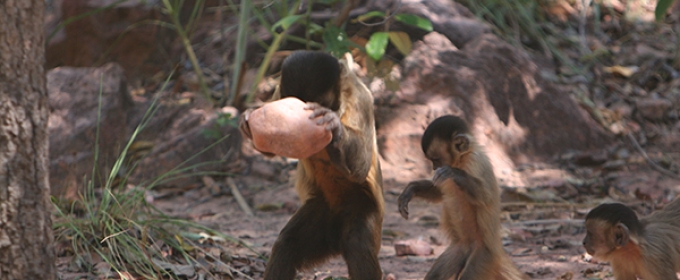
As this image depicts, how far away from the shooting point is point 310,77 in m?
3.76

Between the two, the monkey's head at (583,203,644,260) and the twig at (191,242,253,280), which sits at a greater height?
the monkey's head at (583,203,644,260)

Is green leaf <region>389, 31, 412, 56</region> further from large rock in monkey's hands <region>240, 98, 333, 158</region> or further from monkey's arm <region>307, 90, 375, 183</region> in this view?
large rock in monkey's hands <region>240, 98, 333, 158</region>

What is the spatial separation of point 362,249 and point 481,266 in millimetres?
694

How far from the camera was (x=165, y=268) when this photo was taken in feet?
14.4

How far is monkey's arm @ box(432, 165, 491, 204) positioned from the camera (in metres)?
3.77

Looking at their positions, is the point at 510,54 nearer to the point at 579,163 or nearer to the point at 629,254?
the point at 579,163

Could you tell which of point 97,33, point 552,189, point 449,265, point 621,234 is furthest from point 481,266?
point 97,33

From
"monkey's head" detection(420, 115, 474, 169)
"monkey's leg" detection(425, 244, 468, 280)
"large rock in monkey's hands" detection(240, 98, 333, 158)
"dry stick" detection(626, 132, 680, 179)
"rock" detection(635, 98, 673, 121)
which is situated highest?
"large rock in monkey's hands" detection(240, 98, 333, 158)

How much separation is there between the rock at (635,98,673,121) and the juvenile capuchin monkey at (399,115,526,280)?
5.14 metres

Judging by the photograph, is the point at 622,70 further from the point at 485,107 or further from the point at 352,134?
the point at 352,134

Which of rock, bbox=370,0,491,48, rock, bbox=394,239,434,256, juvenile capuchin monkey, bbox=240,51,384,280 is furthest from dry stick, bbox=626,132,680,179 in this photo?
juvenile capuchin monkey, bbox=240,51,384,280

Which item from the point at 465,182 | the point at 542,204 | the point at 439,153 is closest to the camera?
the point at 465,182

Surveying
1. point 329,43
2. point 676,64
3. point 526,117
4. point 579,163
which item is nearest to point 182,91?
point 329,43

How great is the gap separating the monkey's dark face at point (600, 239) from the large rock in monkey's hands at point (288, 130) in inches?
65.4
